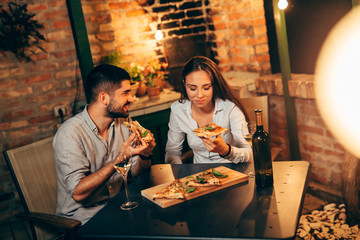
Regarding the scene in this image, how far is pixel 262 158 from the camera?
1.74 m

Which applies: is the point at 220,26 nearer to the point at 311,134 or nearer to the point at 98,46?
the point at 98,46

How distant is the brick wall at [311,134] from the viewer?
3.17 meters

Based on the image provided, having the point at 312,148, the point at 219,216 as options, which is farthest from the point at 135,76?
the point at 219,216

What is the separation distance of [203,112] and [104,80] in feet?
2.33

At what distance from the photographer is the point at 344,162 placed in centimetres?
289

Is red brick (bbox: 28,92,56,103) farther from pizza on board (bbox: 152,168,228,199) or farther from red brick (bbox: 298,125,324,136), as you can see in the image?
red brick (bbox: 298,125,324,136)

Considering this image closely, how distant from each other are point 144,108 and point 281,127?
1376 millimetres

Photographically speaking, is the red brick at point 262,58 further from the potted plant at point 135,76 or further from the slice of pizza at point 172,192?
the slice of pizza at point 172,192

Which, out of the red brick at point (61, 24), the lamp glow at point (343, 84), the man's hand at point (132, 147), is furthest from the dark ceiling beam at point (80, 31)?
the lamp glow at point (343, 84)

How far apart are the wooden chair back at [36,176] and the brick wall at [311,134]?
214 centimetres

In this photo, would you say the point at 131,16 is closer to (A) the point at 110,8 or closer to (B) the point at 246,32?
(A) the point at 110,8

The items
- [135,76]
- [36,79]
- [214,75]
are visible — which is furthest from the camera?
[135,76]

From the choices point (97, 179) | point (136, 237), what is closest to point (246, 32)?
point (97, 179)

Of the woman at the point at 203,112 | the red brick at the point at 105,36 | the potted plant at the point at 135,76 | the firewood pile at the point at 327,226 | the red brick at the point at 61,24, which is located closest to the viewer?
the woman at the point at 203,112
